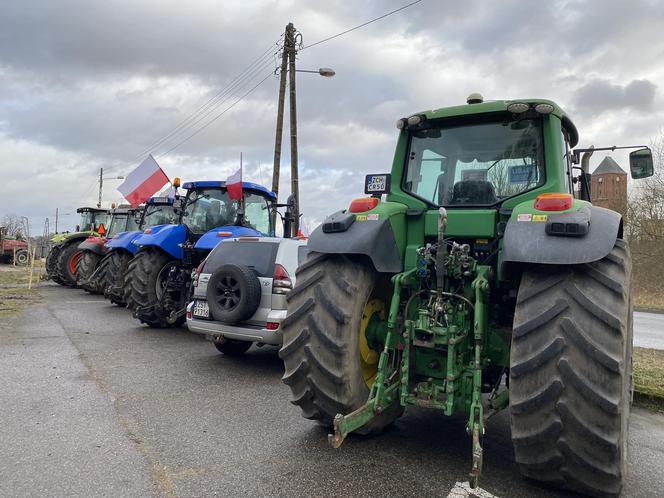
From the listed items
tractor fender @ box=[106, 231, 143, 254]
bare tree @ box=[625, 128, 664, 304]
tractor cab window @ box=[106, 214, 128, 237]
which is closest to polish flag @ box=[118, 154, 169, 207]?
tractor fender @ box=[106, 231, 143, 254]

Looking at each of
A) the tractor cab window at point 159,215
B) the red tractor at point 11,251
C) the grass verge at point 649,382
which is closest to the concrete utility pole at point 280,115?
the tractor cab window at point 159,215

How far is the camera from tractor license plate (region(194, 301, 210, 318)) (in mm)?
6664

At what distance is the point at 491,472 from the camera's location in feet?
11.5

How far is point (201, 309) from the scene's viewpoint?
22.1 feet

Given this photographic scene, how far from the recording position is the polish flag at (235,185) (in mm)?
→ 9430

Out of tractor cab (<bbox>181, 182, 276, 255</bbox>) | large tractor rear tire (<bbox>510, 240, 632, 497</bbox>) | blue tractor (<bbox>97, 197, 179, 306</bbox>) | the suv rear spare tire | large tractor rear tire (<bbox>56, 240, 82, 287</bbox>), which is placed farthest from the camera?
large tractor rear tire (<bbox>56, 240, 82, 287</bbox>)

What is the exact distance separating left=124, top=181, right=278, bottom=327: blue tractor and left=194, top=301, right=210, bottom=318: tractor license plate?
2.27 meters

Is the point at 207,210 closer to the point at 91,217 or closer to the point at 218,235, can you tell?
the point at 218,235

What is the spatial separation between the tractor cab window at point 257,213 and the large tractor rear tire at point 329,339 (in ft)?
21.2

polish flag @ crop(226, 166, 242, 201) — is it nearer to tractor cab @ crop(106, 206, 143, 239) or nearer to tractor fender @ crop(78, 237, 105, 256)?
tractor fender @ crop(78, 237, 105, 256)

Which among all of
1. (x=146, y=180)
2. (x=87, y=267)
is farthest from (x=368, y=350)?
(x=87, y=267)

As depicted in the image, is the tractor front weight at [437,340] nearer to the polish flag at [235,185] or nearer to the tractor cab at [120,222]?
the polish flag at [235,185]

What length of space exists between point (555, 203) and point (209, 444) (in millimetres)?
3012

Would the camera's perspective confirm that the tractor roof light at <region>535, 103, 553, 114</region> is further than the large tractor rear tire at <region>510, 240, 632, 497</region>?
Yes
